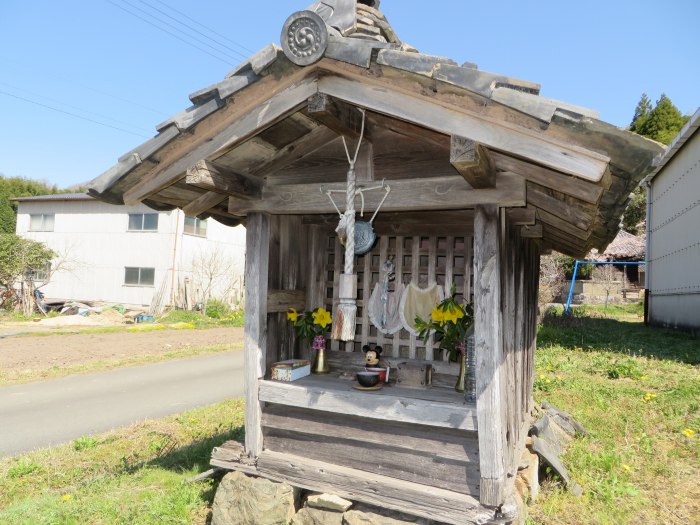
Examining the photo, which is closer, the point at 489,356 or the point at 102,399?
the point at 489,356

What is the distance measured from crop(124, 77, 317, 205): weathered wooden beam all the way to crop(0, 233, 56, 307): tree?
67.1 ft

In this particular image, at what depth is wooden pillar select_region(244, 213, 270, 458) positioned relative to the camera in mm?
4266

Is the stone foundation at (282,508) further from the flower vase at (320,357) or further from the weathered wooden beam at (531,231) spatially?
the weathered wooden beam at (531,231)

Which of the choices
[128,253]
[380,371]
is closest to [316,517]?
[380,371]

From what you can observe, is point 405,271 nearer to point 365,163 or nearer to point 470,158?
point 365,163

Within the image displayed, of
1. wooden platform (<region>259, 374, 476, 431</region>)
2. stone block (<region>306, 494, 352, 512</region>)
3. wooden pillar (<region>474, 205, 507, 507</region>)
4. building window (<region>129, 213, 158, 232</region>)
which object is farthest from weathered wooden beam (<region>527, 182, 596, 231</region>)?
building window (<region>129, 213, 158, 232</region>)

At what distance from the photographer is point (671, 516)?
14.4ft

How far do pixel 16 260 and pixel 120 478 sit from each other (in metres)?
19.8

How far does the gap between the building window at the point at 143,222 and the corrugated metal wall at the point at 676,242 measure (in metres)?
20.3

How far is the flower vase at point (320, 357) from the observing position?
15.6 feet

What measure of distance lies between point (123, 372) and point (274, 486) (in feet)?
25.9

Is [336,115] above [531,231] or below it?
above

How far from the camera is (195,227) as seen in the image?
22.8 m

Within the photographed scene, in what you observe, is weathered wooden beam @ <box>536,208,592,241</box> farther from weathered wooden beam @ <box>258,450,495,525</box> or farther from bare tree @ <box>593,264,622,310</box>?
bare tree @ <box>593,264,622,310</box>
